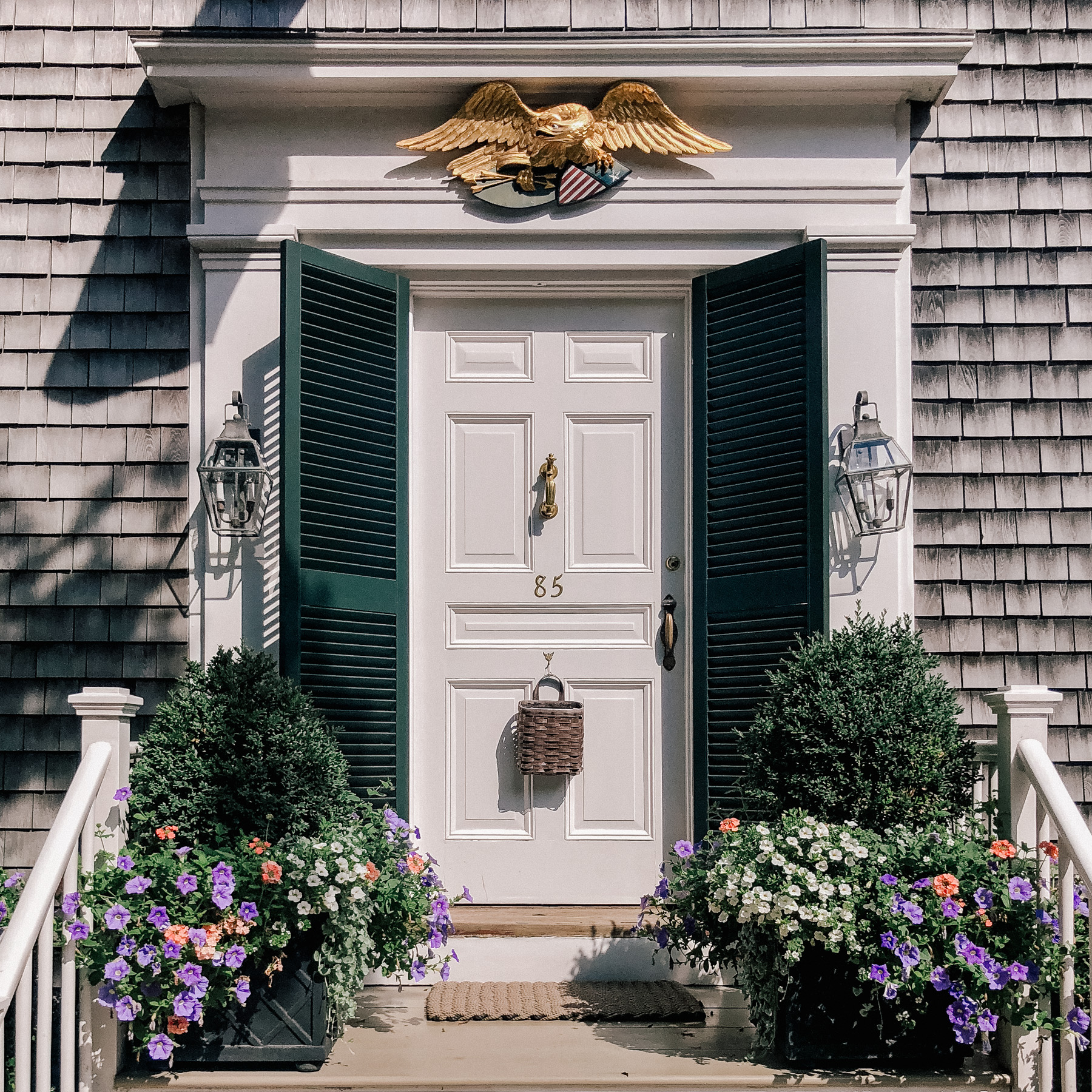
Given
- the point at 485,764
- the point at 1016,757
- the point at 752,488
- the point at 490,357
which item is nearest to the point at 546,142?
the point at 490,357

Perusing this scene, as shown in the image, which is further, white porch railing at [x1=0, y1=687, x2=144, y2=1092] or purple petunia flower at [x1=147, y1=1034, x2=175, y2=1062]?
purple petunia flower at [x1=147, y1=1034, x2=175, y2=1062]

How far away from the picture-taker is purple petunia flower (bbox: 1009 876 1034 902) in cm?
290

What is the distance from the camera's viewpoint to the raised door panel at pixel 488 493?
414 centimetres

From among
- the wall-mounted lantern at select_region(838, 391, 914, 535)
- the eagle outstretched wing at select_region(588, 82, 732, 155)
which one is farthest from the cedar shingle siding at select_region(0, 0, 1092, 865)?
the eagle outstretched wing at select_region(588, 82, 732, 155)

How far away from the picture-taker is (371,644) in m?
3.88

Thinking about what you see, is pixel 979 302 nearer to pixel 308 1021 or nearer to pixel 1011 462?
pixel 1011 462

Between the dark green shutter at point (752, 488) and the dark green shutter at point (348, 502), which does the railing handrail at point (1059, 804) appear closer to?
the dark green shutter at point (752, 488)

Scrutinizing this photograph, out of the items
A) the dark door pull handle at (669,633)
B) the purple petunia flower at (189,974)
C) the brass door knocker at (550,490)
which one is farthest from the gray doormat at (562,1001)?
the brass door knocker at (550,490)

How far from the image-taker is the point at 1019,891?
2.90 metres

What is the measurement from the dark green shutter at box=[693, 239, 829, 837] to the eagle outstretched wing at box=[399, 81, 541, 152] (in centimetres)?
76

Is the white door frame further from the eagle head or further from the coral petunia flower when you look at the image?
the coral petunia flower

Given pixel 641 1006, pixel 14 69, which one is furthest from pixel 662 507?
pixel 14 69

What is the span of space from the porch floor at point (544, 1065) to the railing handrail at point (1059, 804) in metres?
0.60

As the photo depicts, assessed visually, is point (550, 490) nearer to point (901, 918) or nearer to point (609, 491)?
point (609, 491)
